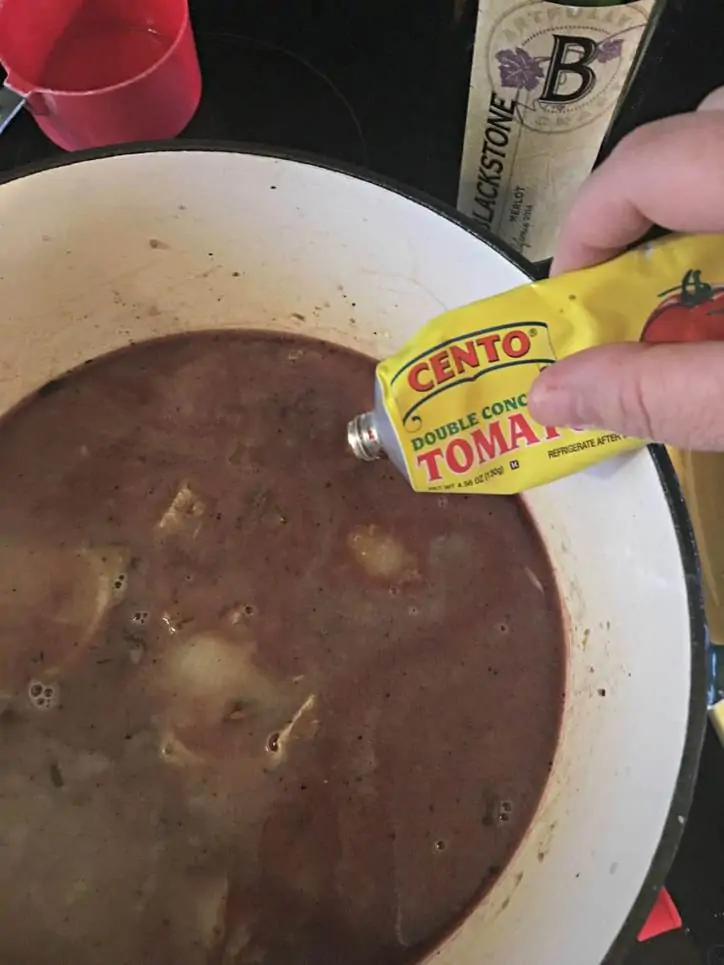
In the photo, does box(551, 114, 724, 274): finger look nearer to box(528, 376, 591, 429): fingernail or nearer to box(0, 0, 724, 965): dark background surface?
box(528, 376, 591, 429): fingernail

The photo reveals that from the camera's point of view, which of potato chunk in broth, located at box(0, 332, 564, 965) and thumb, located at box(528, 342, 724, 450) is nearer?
thumb, located at box(528, 342, 724, 450)

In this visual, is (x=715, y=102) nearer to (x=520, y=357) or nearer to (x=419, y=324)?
(x=520, y=357)

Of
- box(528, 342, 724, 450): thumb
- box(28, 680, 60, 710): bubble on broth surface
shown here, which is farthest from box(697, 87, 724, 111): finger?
box(28, 680, 60, 710): bubble on broth surface

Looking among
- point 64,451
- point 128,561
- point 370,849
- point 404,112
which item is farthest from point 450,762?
point 404,112

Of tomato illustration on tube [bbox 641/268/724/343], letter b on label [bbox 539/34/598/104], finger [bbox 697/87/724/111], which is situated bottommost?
tomato illustration on tube [bbox 641/268/724/343]

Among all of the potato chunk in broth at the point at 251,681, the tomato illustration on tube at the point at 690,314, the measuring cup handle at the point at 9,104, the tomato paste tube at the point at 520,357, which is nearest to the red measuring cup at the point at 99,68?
the measuring cup handle at the point at 9,104

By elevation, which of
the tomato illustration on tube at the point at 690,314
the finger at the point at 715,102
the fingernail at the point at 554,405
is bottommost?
the fingernail at the point at 554,405

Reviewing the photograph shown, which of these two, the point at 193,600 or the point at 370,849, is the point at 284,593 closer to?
the point at 193,600

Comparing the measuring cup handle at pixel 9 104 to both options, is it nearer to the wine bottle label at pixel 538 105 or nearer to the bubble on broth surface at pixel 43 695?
the wine bottle label at pixel 538 105
